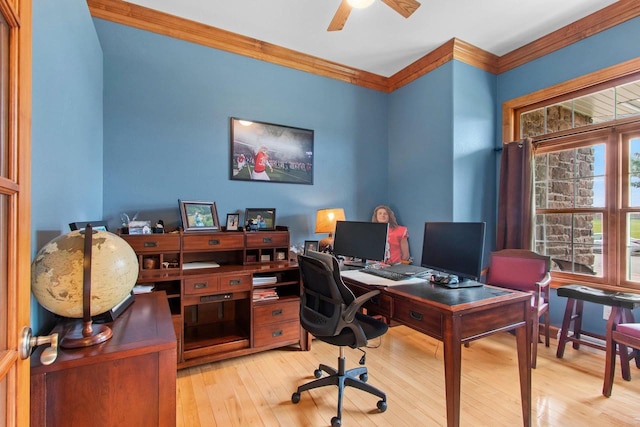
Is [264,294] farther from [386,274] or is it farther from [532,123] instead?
[532,123]

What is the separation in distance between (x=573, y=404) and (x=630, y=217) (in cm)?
178

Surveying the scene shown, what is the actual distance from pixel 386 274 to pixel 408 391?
81 centimetres

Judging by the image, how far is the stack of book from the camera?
2656 millimetres

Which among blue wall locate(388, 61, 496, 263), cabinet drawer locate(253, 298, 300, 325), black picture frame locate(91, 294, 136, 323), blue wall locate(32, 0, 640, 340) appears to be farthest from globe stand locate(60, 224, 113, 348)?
blue wall locate(388, 61, 496, 263)

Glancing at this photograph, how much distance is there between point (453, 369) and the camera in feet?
4.90

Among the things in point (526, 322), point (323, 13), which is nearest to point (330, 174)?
point (323, 13)

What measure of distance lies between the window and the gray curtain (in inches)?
9.7

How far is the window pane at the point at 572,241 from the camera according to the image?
2.91 metres

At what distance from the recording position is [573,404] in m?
1.96

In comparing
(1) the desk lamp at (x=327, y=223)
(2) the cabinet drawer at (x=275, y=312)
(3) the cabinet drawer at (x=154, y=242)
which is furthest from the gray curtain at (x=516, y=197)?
(3) the cabinet drawer at (x=154, y=242)

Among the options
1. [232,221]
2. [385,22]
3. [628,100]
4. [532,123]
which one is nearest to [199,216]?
[232,221]

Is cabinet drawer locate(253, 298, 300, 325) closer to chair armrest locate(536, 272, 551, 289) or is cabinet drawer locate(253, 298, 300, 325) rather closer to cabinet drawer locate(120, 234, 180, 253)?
cabinet drawer locate(120, 234, 180, 253)

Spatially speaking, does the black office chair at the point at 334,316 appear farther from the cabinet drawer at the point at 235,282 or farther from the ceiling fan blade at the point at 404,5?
the ceiling fan blade at the point at 404,5

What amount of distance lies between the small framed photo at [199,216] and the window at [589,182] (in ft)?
11.1
